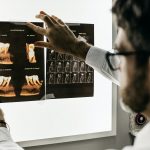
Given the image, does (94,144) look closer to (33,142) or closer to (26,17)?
(33,142)

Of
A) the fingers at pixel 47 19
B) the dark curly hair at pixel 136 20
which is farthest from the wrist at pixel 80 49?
the dark curly hair at pixel 136 20

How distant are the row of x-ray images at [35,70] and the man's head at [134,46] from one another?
916 millimetres

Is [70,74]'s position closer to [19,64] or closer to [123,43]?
[19,64]

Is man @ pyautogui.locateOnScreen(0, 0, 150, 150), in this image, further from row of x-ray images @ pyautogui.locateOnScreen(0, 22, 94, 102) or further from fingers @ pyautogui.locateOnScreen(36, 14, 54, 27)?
row of x-ray images @ pyautogui.locateOnScreen(0, 22, 94, 102)

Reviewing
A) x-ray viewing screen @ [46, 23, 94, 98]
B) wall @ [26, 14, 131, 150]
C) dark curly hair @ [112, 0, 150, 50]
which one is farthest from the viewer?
wall @ [26, 14, 131, 150]

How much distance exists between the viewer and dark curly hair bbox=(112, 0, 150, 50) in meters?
0.67

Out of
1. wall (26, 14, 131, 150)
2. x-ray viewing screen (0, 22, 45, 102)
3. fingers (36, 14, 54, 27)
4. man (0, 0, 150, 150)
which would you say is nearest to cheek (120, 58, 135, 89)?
man (0, 0, 150, 150)

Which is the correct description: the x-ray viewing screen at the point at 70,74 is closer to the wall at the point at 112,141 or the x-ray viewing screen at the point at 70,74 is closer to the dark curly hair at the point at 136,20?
the wall at the point at 112,141

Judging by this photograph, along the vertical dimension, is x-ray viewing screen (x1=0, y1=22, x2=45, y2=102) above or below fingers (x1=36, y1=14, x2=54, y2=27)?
below

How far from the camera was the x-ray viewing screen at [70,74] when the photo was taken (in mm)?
1711

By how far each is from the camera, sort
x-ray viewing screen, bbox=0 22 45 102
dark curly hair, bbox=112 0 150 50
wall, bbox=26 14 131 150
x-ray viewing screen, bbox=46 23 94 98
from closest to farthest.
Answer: dark curly hair, bbox=112 0 150 50 → x-ray viewing screen, bbox=0 22 45 102 → x-ray viewing screen, bbox=46 23 94 98 → wall, bbox=26 14 131 150

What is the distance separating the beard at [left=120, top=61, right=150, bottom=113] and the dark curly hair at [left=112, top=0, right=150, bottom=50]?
0.06m

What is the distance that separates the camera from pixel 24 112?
1653 mm

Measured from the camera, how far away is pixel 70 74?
177 centimetres
